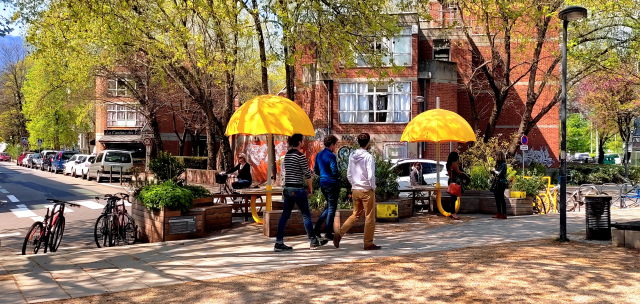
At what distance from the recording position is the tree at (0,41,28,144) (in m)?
71.4

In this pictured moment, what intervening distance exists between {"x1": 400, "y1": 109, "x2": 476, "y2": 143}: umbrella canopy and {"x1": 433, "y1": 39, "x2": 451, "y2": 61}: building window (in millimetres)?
24756

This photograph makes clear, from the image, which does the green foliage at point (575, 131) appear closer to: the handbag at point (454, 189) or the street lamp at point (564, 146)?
the handbag at point (454, 189)

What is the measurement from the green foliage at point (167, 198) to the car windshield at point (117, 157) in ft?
73.5

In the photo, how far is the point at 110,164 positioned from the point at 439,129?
23605 millimetres

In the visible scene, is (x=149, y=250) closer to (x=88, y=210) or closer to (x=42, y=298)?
(x=42, y=298)

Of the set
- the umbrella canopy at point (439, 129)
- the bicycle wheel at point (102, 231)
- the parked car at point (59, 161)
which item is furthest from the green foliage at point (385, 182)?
the parked car at point (59, 161)

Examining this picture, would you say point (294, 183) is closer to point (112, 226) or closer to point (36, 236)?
point (112, 226)

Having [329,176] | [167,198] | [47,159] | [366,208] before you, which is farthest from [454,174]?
[47,159]

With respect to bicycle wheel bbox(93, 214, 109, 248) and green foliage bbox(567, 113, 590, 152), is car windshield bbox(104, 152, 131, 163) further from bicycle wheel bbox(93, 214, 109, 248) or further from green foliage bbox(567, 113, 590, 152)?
green foliage bbox(567, 113, 590, 152)

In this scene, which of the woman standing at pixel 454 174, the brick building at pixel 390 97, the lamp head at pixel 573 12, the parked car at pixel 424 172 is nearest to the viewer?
the lamp head at pixel 573 12

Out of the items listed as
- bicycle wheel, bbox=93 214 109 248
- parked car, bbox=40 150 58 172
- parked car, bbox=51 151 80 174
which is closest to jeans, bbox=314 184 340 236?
bicycle wheel, bbox=93 214 109 248

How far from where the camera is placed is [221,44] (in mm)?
17172

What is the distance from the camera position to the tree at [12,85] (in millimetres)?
71438

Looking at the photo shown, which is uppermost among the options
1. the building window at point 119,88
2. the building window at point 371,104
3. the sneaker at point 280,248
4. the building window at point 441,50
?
the building window at point 441,50
